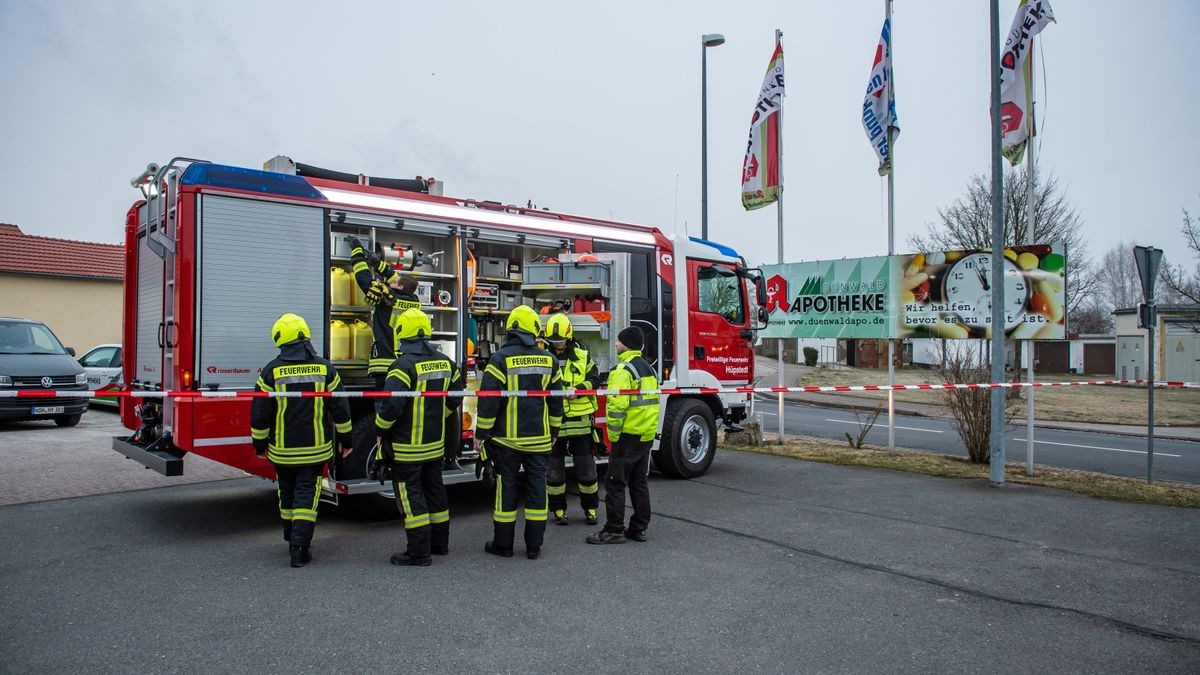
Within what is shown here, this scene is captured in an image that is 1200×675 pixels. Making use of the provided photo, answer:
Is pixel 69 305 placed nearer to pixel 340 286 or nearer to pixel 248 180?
pixel 340 286

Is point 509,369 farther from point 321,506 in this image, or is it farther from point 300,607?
point 321,506

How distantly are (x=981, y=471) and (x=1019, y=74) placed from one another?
511 centimetres

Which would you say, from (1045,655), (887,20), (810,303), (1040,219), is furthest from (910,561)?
(1040,219)

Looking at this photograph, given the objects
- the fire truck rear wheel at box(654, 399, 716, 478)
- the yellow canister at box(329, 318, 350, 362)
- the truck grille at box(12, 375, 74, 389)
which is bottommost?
the fire truck rear wheel at box(654, 399, 716, 478)

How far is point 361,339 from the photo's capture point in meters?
7.52

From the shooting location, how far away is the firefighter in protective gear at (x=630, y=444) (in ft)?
21.8

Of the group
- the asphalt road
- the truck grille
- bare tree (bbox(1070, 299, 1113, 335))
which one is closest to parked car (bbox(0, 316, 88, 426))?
the truck grille

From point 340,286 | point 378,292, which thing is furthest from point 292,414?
point 340,286

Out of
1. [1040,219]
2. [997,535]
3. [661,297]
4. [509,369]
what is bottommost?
[997,535]

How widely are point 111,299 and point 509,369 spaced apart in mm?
23056

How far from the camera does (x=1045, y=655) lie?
14.1 ft

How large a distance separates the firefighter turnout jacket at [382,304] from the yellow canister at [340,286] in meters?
0.22

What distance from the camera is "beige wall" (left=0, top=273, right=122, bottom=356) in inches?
912

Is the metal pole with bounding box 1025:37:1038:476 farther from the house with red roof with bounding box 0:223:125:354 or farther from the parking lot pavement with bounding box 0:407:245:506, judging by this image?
the house with red roof with bounding box 0:223:125:354
